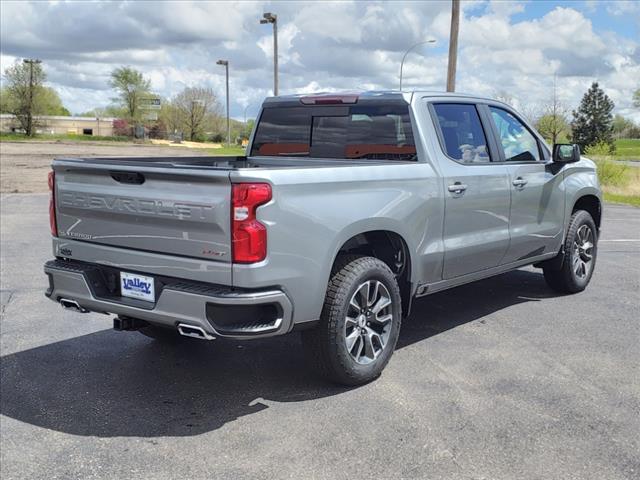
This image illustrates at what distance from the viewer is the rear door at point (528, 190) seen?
577 cm

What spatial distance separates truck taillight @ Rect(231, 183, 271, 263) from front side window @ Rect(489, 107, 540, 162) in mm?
2872

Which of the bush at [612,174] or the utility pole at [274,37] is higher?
the utility pole at [274,37]

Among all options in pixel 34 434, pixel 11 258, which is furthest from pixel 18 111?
pixel 34 434

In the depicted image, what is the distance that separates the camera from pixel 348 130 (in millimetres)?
5391

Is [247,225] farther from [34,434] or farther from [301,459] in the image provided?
[34,434]

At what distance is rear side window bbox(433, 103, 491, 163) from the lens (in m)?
5.21

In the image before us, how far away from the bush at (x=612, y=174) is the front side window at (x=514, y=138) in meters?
17.6

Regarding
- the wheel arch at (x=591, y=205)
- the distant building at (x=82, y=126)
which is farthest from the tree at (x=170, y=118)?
the wheel arch at (x=591, y=205)

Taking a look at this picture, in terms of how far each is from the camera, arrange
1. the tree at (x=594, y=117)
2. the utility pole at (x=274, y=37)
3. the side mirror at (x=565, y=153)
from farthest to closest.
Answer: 1. the tree at (x=594, y=117)
2. the utility pole at (x=274, y=37)
3. the side mirror at (x=565, y=153)

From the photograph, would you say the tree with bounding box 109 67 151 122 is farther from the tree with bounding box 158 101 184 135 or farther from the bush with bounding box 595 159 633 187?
the bush with bounding box 595 159 633 187

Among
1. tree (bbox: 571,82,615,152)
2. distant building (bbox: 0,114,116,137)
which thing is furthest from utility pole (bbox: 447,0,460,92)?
distant building (bbox: 0,114,116,137)

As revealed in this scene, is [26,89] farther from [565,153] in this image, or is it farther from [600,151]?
[565,153]

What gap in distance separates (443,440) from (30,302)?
4.53m

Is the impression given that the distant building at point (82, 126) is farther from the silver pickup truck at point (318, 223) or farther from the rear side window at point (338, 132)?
the silver pickup truck at point (318, 223)
